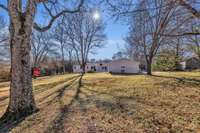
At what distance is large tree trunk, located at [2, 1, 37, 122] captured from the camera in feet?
21.6

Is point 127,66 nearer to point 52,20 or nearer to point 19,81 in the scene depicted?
point 52,20

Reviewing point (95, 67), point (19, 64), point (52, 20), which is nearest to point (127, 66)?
point (95, 67)

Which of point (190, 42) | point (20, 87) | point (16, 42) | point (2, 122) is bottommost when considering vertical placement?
point (2, 122)

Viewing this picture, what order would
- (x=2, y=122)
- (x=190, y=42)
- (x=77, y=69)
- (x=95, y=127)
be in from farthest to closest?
1. (x=77, y=69)
2. (x=190, y=42)
3. (x=2, y=122)
4. (x=95, y=127)

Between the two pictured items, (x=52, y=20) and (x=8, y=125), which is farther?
(x=52, y=20)

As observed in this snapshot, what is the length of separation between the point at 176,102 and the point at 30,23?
5423 mm

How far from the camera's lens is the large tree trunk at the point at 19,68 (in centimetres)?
659

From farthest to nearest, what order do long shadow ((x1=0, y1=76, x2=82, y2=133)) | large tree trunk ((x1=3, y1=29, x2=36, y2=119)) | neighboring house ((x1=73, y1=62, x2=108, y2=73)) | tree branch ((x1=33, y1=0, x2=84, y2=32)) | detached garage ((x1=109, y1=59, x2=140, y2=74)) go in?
neighboring house ((x1=73, y1=62, x2=108, y2=73)) → detached garage ((x1=109, y1=59, x2=140, y2=74)) → tree branch ((x1=33, y1=0, x2=84, y2=32)) → large tree trunk ((x1=3, y1=29, x2=36, y2=119)) → long shadow ((x1=0, y1=76, x2=82, y2=133))

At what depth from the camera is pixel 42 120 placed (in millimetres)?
5801

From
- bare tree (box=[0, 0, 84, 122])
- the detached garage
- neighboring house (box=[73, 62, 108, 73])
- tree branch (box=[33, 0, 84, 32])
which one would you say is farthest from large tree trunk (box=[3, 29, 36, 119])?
neighboring house (box=[73, 62, 108, 73])

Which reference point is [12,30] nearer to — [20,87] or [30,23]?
[30,23]

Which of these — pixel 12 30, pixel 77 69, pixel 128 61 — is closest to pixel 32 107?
pixel 12 30

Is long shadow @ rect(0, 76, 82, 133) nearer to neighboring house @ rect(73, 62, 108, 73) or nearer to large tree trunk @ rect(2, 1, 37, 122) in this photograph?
large tree trunk @ rect(2, 1, 37, 122)

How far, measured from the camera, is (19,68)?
260 inches
